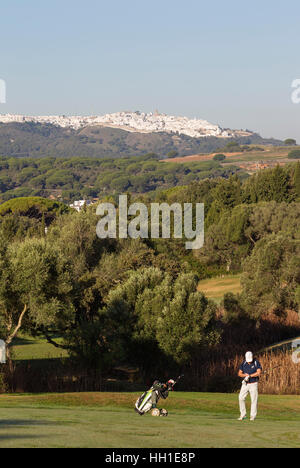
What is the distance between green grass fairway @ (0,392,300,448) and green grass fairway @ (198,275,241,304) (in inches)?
1667

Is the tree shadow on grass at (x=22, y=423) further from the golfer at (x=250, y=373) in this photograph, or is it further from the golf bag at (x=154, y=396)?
the golfer at (x=250, y=373)

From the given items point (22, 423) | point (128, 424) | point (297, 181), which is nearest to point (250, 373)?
point (128, 424)

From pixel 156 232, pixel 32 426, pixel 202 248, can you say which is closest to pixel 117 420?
pixel 32 426

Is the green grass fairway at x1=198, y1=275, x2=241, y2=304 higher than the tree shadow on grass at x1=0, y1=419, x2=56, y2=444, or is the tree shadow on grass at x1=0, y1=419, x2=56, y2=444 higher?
the tree shadow on grass at x1=0, y1=419, x2=56, y2=444

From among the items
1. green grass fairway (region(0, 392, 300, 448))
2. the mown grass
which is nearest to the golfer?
green grass fairway (region(0, 392, 300, 448))

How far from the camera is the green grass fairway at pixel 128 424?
10.1 meters

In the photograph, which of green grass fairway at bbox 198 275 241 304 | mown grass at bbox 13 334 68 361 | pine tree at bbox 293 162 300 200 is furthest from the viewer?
pine tree at bbox 293 162 300 200

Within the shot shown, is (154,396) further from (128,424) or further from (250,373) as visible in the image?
(250,373)

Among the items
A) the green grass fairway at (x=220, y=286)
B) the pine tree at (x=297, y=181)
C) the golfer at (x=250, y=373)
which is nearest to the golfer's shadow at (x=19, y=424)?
the golfer at (x=250, y=373)

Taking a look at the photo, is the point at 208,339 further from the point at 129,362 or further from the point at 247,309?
the point at 247,309

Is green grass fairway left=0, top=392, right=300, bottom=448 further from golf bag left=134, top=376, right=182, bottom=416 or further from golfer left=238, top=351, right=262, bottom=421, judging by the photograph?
golfer left=238, top=351, right=262, bottom=421

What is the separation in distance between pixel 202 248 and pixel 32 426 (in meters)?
73.8

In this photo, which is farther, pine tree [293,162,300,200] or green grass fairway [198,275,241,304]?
pine tree [293,162,300,200]

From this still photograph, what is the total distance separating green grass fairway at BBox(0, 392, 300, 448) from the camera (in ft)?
33.1
